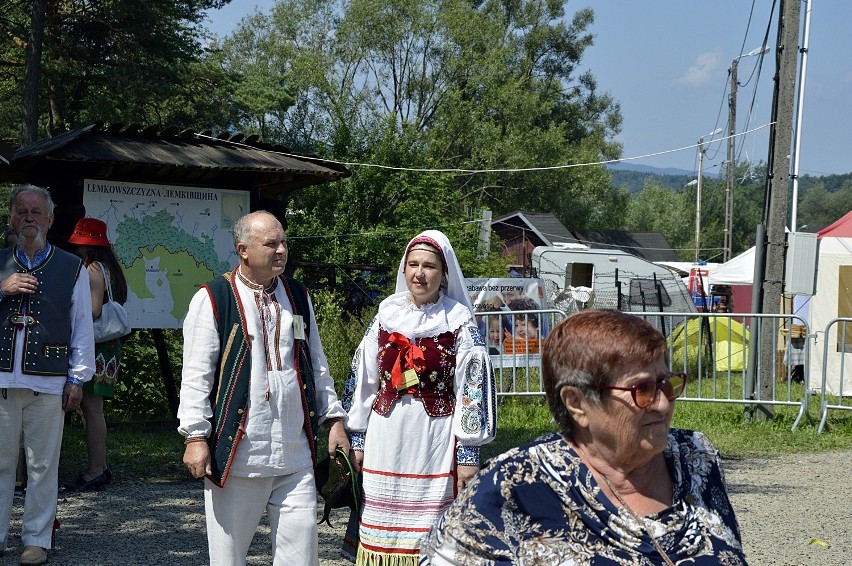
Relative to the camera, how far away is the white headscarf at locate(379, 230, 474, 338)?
15.2 feet

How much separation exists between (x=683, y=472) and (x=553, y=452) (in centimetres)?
33

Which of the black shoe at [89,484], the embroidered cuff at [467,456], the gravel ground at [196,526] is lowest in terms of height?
the gravel ground at [196,526]

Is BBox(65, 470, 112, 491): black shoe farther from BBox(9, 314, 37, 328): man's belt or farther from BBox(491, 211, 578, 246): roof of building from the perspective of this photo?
BBox(491, 211, 578, 246): roof of building

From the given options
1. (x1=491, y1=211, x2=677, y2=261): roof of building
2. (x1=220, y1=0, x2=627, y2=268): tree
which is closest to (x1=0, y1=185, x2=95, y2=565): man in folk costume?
(x1=220, y1=0, x2=627, y2=268): tree

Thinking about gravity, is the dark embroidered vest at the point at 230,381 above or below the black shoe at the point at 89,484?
above

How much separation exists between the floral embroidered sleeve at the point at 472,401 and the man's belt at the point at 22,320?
230 centimetres

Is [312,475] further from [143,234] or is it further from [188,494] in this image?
[143,234]

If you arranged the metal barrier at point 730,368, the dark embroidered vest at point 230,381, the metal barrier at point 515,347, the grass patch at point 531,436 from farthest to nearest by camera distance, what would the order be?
the metal barrier at point 515,347
the metal barrier at point 730,368
the grass patch at point 531,436
the dark embroidered vest at point 230,381

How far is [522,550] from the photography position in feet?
7.77

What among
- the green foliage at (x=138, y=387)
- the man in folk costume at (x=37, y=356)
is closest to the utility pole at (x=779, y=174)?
the green foliage at (x=138, y=387)

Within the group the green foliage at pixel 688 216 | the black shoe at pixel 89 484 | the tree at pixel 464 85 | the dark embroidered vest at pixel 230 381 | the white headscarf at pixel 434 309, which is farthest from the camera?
the green foliage at pixel 688 216

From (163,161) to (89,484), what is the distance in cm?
261

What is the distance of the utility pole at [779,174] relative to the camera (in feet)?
39.2

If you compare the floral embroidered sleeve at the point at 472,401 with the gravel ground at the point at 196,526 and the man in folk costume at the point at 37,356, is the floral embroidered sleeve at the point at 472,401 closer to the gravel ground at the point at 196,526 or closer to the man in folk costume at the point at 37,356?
the gravel ground at the point at 196,526
